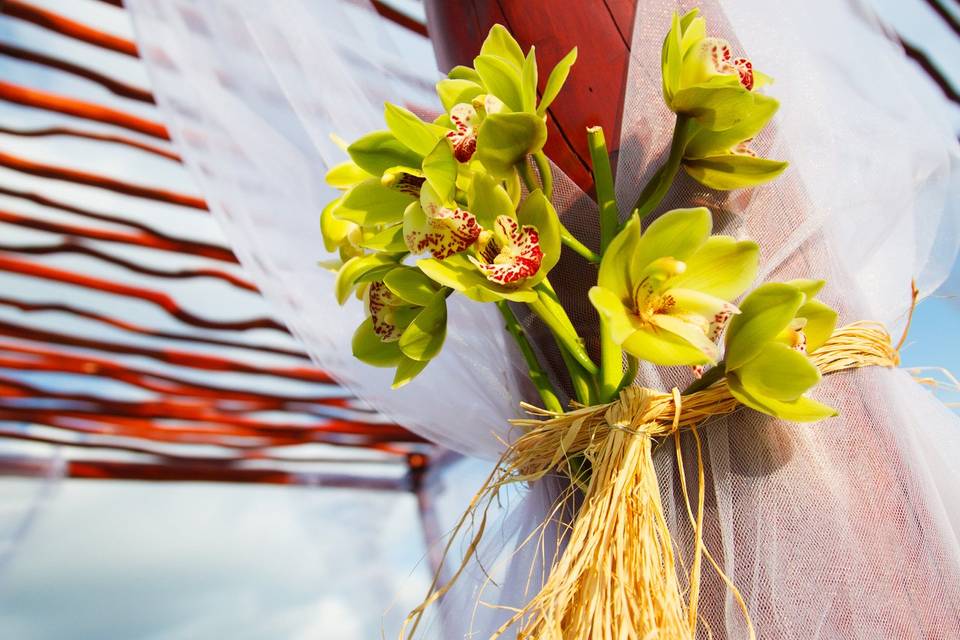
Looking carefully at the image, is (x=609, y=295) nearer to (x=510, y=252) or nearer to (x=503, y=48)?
(x=510, y=252)

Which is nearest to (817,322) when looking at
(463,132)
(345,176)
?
(463,132)


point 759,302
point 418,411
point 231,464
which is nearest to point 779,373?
point 759,302

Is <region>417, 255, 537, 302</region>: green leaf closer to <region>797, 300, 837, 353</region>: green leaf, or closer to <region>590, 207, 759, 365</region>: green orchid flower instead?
<region>590, 207, 759, 365</region>: green orchid flower

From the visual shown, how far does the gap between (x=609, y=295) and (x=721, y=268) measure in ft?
0.25

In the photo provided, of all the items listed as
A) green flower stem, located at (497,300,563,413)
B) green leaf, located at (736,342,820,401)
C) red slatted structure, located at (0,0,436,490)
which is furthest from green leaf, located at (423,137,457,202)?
red slatted structure, located at (0,0,436,490)

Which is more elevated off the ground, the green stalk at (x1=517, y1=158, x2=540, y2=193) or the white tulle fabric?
the green stalk at (x1=517, y1=158, x2=540, y2=193)

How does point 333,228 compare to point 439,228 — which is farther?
point 333,228

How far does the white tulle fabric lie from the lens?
1.68 ft

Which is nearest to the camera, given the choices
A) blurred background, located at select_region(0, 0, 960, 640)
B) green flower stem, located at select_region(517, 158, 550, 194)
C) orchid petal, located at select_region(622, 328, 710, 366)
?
orchid petal, located at select_region(622, 328, 710, 366)

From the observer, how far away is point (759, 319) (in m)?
0.48

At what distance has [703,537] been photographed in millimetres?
542

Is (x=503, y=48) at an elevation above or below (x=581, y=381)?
above

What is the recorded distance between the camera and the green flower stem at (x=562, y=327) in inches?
22.0

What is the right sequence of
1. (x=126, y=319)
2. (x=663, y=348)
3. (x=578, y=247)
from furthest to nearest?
(x=126, y=319)
(x=578, y=247)
(x=663, y=348)
